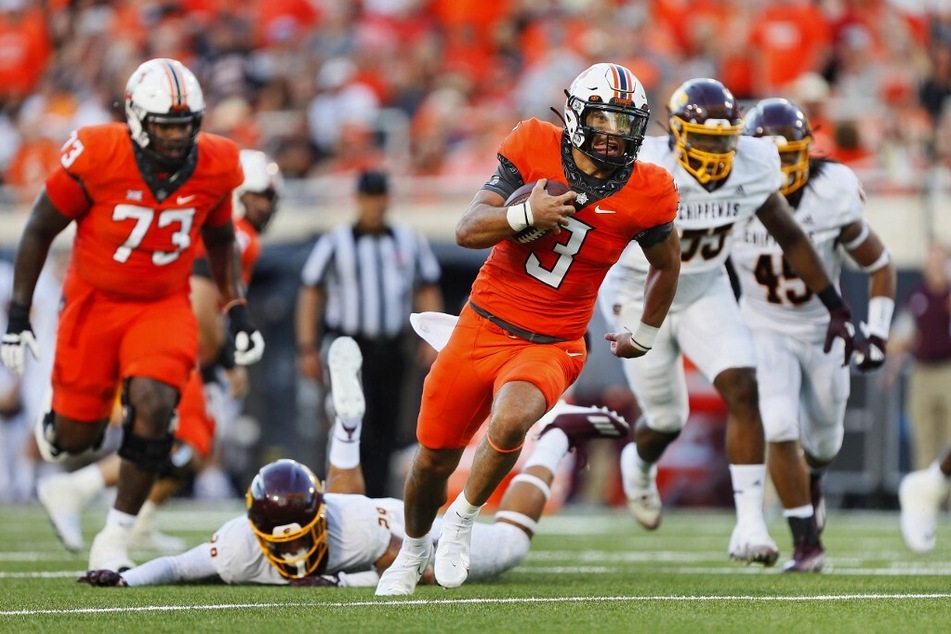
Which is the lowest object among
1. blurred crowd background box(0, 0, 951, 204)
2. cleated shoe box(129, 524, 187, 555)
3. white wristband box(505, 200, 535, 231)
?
cleated shoe box(129, 524, 187, 555)

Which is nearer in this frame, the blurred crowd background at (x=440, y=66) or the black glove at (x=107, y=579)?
the black glove at (x=107, y=579)

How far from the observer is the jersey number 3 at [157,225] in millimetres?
6348

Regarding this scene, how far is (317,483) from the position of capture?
5.53 metres

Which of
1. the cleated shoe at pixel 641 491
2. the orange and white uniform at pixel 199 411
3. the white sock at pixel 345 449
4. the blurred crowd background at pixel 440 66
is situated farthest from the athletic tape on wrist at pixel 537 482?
the blurred crowd background at pixel 440 66

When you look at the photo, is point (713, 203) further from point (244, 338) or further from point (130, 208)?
point (130, 208)

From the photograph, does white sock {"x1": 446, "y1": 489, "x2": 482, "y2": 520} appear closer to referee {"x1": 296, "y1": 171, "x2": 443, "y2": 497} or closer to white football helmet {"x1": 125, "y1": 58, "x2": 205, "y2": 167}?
white football helmet {"x1": 125, "y1": 58, "x2": 205, "y2": 167}

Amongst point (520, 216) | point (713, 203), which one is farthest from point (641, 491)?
point (520, 216)

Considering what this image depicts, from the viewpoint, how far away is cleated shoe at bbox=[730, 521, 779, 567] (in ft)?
20.7

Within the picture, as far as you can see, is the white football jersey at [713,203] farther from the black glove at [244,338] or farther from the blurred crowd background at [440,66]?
the blurred crowd background at [440,66]

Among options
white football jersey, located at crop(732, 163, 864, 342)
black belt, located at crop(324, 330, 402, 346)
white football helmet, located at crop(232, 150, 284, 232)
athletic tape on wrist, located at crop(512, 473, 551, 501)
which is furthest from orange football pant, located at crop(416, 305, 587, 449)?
black belt, located at crop(324, 330, 402, 346)

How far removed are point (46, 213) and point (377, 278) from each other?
10.2 feet

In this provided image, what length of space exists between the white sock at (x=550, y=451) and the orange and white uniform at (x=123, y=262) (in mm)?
1396

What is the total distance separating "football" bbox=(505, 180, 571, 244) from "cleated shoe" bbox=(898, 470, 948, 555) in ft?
11.0

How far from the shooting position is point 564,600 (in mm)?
5234
